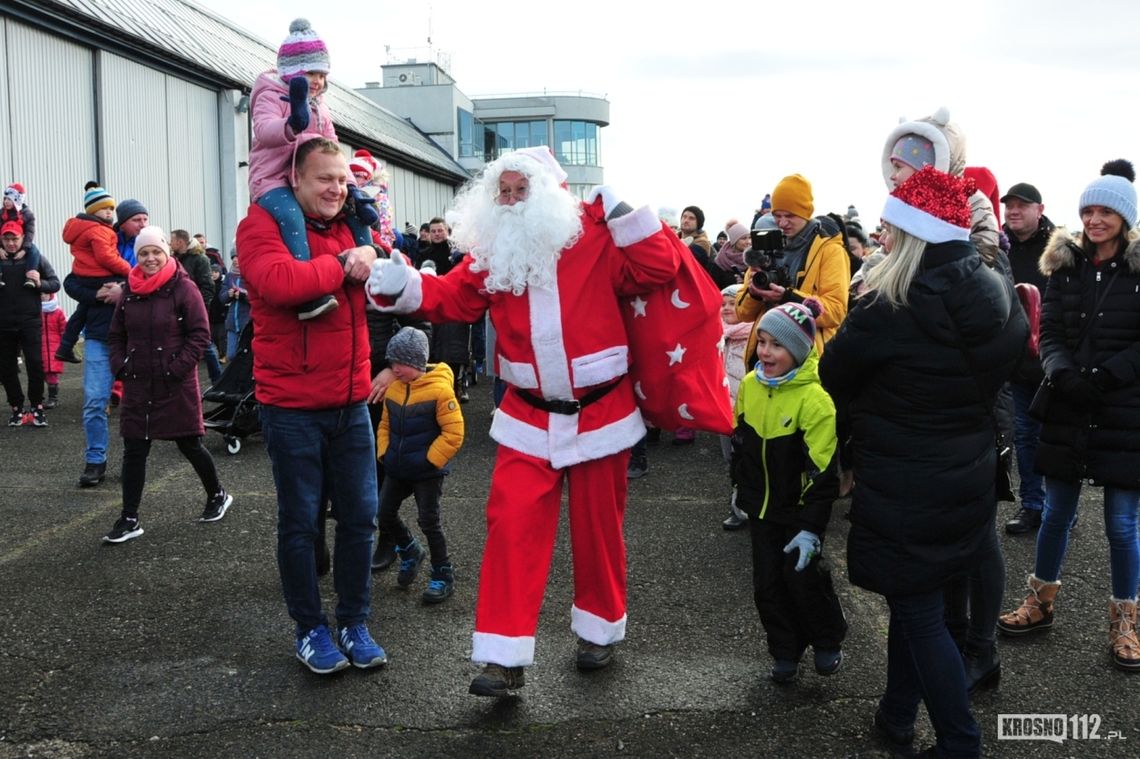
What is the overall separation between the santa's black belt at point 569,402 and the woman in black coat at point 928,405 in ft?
3.31

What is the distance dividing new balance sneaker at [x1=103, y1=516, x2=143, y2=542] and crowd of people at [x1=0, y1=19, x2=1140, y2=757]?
2.01 meters

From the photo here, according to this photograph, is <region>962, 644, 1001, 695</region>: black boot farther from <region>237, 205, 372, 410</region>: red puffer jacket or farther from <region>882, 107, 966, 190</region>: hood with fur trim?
<region>237, 205, 372, 410</region>: red puffer jacket

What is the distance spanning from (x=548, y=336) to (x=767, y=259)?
1.78 m

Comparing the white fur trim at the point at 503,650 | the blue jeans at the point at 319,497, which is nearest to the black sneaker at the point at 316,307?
the blue jeans at the point at 319,497

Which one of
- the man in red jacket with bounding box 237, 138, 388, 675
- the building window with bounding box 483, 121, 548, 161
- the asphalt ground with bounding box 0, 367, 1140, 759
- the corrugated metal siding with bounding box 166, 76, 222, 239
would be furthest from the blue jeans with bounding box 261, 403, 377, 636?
the building window with bounding box 483, 121, 548, 161

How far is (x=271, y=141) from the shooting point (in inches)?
145

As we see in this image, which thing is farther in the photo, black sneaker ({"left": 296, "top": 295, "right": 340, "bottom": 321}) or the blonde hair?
black sneaker ({"left": 296, "top": 295, "right": 340, "bottom": 321})

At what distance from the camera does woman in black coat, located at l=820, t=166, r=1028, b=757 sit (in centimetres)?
290

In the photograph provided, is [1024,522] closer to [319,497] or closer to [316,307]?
[319,497]

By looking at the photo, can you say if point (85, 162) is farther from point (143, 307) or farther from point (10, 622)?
point (10, 622)

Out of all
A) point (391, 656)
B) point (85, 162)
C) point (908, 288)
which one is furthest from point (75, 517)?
point (85, 162)

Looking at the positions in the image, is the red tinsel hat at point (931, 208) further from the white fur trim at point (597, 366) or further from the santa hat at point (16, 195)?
the santa hat at point (16, 195)

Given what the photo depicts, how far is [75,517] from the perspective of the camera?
6.20m

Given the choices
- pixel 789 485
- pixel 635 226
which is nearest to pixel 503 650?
pixel 789 485
